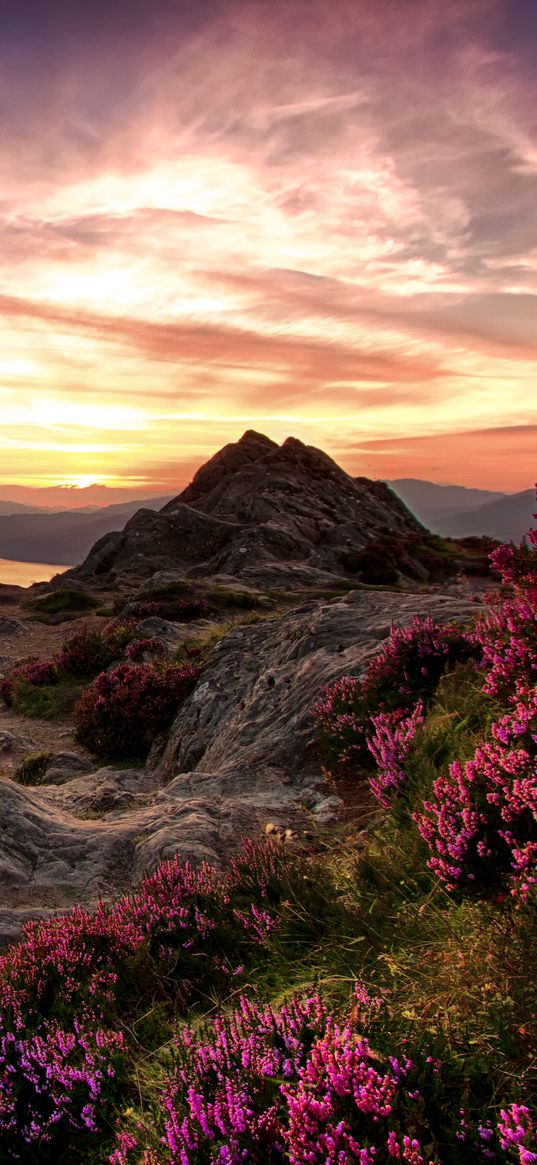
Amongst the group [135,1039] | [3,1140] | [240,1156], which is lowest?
[3,1140]

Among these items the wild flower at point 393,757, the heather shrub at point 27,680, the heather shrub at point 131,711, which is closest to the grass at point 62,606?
the heather shrub at point 27,680

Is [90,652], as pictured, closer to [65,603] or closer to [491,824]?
[491,824]

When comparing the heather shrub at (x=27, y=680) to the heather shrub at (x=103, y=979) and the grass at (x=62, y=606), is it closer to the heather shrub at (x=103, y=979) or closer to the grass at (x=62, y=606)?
the heather shrub at (x=103, y=979)

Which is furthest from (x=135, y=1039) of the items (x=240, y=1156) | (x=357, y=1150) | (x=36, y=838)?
(x=36, y=838)

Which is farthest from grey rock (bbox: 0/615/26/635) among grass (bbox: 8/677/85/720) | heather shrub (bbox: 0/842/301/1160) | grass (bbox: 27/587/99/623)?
heather shrub (bbox: 0/842/301/1160)

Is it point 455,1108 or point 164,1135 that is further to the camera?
point 164,1135

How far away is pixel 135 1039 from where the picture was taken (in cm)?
350

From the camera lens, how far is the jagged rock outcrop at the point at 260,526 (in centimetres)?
4894

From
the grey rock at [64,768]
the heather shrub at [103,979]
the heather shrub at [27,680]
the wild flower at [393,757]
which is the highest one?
the wild flower at [393,757]

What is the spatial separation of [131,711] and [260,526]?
136ft

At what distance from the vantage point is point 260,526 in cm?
5456

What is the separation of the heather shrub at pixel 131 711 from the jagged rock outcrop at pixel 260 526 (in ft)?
88.1

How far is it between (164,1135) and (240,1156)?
0.52 m

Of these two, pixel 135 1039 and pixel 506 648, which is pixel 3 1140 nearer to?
pixel 135 1039
